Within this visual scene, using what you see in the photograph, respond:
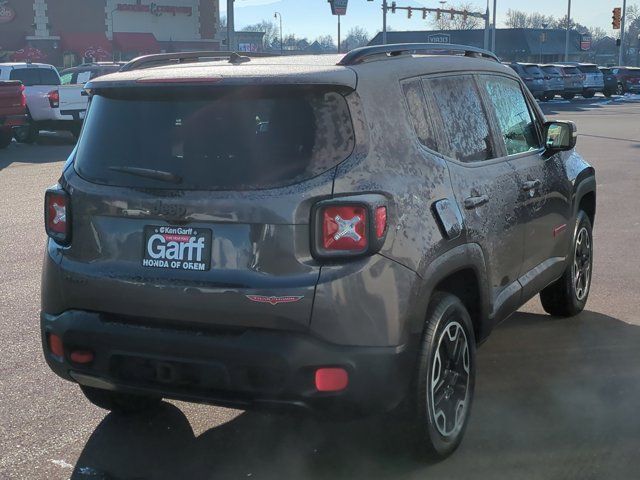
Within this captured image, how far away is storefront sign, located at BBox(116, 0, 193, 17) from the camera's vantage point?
2421 inches

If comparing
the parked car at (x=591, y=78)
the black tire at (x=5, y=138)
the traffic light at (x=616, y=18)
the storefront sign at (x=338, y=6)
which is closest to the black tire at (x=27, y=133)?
the black tire at (x=5, y=138)

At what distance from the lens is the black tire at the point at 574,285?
6.14 m

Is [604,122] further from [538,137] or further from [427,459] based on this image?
[427,459]

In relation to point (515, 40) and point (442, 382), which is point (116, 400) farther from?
point (515, 40)

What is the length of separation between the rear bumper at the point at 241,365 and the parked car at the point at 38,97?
17.7 meters

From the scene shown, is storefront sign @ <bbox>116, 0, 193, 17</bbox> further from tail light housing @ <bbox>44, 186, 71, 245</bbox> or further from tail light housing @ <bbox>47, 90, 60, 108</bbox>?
tail light housing @ <bbox>44, 186, 71, 245</bbox>

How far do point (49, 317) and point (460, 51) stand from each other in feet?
8.34

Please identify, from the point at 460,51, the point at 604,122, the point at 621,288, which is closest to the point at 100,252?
the point at 460,51

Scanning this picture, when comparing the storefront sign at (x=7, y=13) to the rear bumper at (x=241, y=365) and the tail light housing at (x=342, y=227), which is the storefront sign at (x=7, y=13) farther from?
the tail light housing at (x=342, y=227)

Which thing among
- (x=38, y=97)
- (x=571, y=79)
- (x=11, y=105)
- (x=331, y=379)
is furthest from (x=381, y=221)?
(x=571, y=79)

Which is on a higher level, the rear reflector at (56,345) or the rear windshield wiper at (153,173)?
the rear windshield wiper at (153,173)

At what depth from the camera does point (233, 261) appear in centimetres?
353

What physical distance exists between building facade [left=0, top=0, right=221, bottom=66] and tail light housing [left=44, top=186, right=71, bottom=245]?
50.6m

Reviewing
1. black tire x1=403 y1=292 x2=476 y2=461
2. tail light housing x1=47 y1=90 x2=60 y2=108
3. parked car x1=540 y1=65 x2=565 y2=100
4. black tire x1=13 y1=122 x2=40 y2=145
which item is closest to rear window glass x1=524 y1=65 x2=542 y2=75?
parked car x1=540 y1=65 x2=565 y2=100
